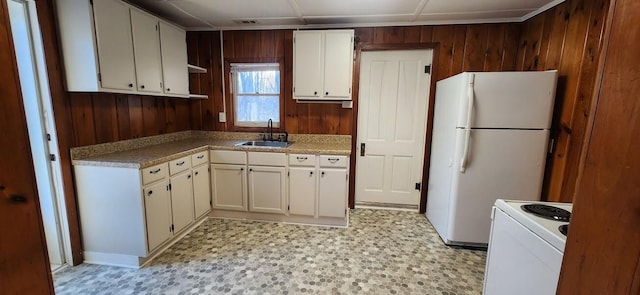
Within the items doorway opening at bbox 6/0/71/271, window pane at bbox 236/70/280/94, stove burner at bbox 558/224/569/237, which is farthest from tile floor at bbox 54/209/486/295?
window pane at bbox 236/70/280/94

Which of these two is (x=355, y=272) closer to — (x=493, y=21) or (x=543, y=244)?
(x=543, y=244)

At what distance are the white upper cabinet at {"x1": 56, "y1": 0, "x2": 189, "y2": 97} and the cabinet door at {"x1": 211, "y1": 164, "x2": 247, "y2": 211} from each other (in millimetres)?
1021

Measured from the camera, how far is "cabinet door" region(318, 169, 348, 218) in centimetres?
284

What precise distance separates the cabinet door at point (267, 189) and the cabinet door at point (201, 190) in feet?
1.61

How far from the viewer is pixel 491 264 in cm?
152

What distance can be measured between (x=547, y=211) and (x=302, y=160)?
80.5 inches

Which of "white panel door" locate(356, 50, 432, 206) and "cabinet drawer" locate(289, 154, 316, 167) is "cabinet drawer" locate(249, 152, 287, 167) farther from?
"white panel door" locate(356, 50, 432, 206)

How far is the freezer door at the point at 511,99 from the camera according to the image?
2195mm

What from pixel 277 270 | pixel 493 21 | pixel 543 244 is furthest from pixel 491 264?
pixel 493 21

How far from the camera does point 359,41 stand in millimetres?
3100

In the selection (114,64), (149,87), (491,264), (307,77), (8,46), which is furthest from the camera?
(307,77)

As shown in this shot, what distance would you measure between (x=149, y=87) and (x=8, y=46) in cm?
208

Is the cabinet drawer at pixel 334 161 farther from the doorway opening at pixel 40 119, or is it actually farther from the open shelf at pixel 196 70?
the doorway opening at pixel 40 119

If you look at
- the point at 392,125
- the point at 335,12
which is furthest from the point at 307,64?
the point at 392,125
